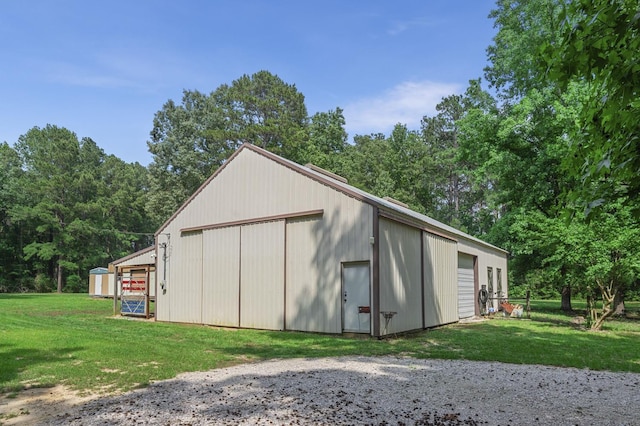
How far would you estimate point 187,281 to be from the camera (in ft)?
55.2

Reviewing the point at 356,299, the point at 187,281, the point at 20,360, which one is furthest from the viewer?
the point at 187,281

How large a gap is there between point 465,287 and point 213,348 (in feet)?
40.1

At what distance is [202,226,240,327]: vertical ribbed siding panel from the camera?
15.0 meters

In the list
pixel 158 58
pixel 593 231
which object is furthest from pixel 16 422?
pixel 593 231

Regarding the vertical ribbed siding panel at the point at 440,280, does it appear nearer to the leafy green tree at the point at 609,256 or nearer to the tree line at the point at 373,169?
the tree line at the point at 373,169

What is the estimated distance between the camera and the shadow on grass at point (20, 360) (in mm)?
6746

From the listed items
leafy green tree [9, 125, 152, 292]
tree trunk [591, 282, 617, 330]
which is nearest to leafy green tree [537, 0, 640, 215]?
tree trunk [591, 282, 617, 330]

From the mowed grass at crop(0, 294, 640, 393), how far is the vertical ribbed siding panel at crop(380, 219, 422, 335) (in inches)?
18.7

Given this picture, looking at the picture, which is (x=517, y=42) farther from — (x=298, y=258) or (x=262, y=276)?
(x=262, y=276)

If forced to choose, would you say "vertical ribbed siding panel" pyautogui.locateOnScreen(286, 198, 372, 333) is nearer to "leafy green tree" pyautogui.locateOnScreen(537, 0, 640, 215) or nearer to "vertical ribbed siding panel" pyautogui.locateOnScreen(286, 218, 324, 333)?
"vertical ribbed siding panel" pyautogui.locateOnScreen(286, 218, 324, 333)

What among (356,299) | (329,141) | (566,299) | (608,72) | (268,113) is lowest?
(566,299)

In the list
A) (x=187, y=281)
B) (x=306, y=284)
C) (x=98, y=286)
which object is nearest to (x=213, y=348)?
(x=306, y=284)

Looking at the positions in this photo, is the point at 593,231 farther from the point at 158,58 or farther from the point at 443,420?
the point at 158,58

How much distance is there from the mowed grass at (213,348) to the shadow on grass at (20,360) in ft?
0.05
